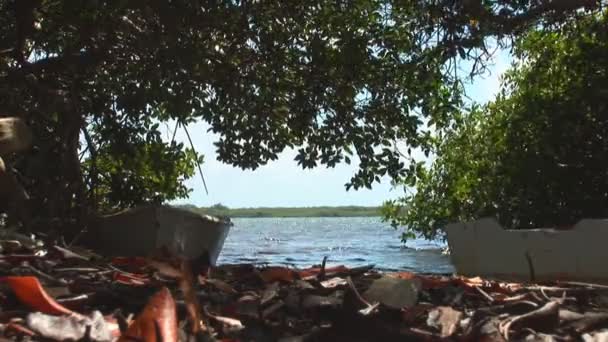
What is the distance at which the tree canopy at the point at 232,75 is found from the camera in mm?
6855

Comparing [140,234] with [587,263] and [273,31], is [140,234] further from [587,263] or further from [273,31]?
[587,263]

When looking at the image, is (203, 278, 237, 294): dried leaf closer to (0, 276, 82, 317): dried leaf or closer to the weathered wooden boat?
(0, 276, 82, 317): dried leaf

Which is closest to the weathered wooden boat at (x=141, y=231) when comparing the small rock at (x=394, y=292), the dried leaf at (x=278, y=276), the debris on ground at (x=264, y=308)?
the dried leaf at (x=278, y=276)

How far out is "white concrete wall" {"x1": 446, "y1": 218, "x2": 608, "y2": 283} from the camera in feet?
22.3

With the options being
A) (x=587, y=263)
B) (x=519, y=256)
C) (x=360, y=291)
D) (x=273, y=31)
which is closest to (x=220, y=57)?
(x=273, y=31)

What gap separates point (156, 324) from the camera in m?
2.30

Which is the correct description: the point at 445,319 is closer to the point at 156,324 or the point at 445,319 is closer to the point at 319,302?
the point at 319,302

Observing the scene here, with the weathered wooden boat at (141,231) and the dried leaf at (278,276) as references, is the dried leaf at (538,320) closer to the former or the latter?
the dried leaf at (278,276)

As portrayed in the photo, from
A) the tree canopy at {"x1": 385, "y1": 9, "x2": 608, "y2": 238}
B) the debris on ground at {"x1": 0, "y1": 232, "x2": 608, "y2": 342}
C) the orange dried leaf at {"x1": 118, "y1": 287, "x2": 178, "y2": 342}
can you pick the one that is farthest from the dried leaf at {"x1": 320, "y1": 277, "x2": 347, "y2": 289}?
the tree canopy at {"x1": 385, "y1": 9, "x2": 608, "y2": 238}

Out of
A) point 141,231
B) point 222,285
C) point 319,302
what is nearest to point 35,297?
point 222,285

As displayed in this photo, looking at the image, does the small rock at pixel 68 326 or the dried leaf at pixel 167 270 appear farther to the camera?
the dried leaf at pixel 167 270

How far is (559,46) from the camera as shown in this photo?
11.4 meters

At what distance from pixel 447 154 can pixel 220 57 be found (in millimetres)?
7775

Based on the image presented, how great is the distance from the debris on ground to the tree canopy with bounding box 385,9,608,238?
A: 573 cm
